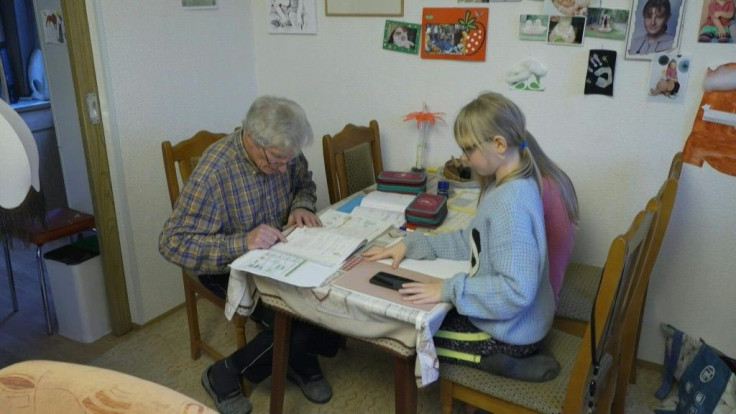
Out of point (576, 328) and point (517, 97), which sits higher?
point (517, 97)

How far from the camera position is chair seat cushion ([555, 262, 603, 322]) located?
1.75 metres

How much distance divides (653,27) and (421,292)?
124cm

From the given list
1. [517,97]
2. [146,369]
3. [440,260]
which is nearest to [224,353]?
[146,369]

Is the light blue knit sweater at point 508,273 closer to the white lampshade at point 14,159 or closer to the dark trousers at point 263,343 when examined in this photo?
the dark trousers at point 263,343

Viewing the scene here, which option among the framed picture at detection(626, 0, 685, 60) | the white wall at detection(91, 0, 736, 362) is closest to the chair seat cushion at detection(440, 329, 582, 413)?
the white wall at detection(91, 0, 736, 362)

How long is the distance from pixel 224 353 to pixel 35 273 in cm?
137

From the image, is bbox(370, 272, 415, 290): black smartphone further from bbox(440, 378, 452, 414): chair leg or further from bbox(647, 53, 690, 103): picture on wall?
bbox(647, 53, 690, 103): picture on wall

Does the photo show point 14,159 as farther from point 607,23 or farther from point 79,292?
point 607,23

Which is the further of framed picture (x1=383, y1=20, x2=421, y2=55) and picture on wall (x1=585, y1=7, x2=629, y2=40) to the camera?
framed picture (x1=383, y1=20, x2=421, y2=55)

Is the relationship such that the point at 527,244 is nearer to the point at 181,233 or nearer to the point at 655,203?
the point at 655,203

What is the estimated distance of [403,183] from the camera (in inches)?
81.6

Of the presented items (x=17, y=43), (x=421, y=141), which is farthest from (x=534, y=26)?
(x=17, y=43)

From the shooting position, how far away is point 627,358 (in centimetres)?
183

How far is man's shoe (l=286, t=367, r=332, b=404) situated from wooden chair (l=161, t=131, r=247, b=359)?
10.1 inches
